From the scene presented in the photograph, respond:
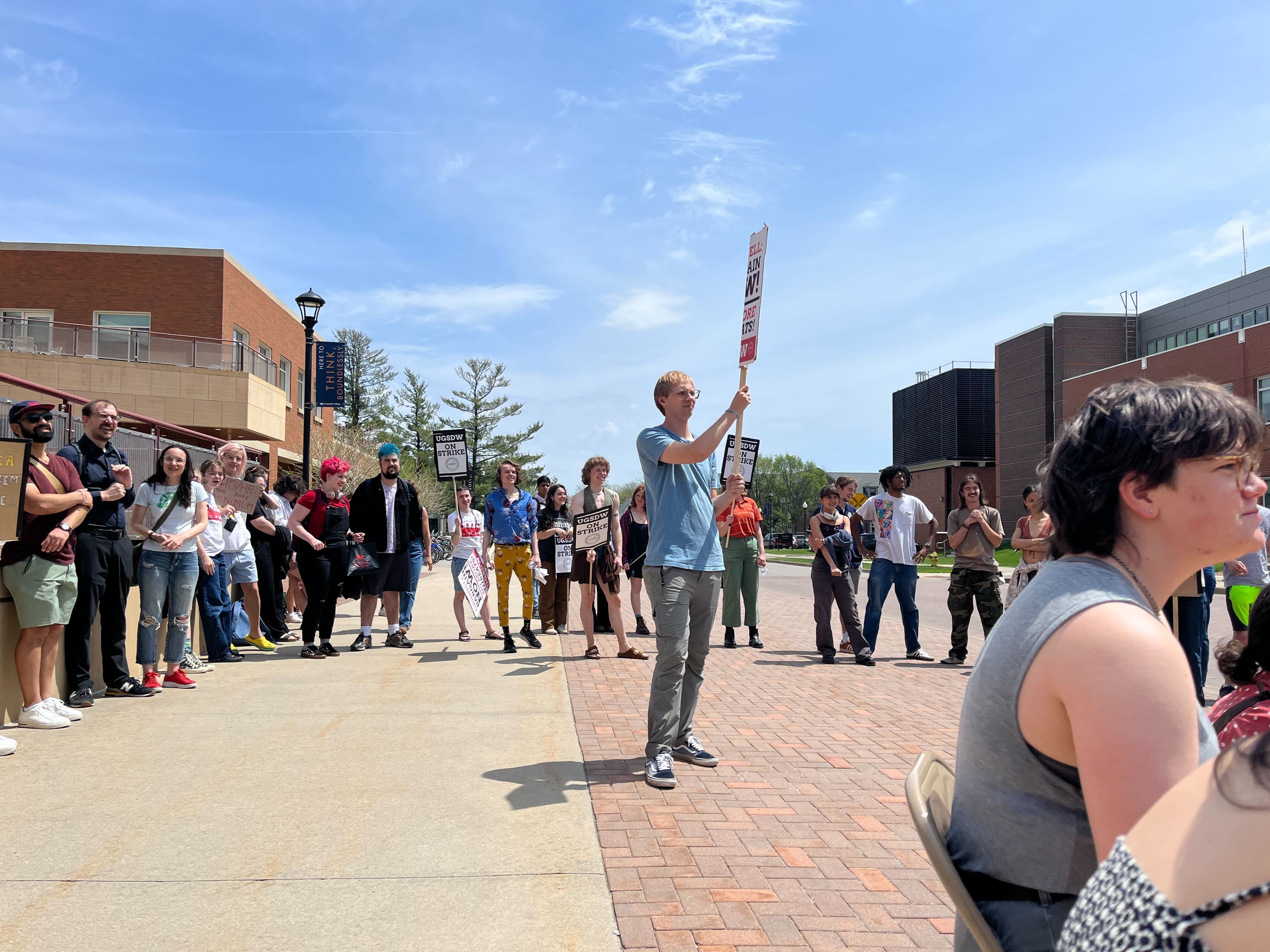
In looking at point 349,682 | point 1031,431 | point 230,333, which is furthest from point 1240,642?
point 1031,431

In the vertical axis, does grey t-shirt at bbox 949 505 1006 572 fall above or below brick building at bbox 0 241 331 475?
below

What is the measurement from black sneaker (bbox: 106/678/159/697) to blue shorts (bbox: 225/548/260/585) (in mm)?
2598

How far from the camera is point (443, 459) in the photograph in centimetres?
1358

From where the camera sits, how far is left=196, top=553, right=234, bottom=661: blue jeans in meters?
8.73

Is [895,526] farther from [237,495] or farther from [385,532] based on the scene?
[237,495]

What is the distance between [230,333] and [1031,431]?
59436 millimetres

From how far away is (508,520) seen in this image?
10016 mm

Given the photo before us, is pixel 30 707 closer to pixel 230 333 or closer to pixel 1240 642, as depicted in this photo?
pixel 1240 642

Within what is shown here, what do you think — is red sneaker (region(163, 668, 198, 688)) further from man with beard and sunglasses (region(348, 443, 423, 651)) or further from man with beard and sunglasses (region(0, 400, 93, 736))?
man with beard and sunglasses (region(348, 443, 423, 651))


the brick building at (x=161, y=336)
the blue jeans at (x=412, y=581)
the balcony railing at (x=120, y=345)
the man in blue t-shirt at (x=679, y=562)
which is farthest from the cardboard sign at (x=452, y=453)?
the balcony railing at (x=120, y=345)

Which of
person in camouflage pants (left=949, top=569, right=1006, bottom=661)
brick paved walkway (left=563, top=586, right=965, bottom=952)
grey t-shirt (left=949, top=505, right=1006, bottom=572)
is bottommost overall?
brick paved walkway (left=563, top=586, right=965, bottom=952)

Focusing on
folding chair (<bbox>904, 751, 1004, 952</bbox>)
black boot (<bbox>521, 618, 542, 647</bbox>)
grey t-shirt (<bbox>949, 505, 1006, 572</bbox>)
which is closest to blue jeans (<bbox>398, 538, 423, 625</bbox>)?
black boot (<bbox>521, 618, 542, 647</bbox>)

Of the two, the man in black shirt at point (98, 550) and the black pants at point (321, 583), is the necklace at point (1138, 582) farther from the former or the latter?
the black pants at point (321, 583)

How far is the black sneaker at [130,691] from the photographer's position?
708cm
